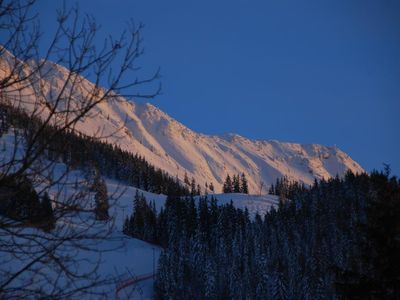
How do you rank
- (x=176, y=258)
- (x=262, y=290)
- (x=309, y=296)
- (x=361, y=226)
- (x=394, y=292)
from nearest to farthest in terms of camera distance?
(x=394, y=292), (x=361, y=226), (x=309, y=296), (x=262, y=290), (x=176, y=258)

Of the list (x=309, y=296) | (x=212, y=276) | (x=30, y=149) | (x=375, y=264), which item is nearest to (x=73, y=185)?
(x=30, y=149)

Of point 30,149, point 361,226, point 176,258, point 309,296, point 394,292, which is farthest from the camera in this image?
point 176,258

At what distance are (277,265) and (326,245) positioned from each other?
16634mm

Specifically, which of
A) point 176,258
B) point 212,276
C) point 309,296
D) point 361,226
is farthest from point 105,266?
point 361,226

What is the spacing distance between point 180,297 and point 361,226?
5863 centimetres

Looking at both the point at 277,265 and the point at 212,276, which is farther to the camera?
the point at 212,276

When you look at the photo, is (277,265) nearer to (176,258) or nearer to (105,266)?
(176,258)

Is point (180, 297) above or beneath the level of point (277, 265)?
beneath

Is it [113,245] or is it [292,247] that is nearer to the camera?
[113,245]

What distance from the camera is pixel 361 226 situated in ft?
42.3

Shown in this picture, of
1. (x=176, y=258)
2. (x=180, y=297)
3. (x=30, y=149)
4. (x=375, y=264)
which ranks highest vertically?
(x=30, y=149)

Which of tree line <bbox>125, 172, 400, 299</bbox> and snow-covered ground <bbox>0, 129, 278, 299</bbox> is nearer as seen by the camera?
snow-covered ground <bbox>0, 129, 278, 299</bbox>

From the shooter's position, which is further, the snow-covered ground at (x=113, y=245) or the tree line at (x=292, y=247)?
the tree line at (x=292, y=247)

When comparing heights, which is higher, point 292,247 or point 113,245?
point 113,245
